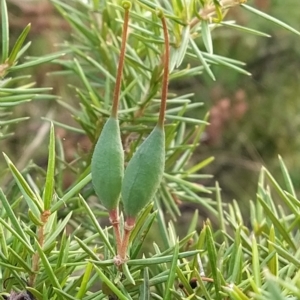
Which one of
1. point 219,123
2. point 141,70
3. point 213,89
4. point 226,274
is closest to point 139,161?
point 226,274

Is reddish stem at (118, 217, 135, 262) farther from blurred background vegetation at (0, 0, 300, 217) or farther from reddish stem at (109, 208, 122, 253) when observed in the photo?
blurred background vegetation at (0, 0, 300, 217)

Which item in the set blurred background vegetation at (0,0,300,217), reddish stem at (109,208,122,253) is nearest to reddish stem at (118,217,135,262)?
reddish stem at (109,208,122,253)

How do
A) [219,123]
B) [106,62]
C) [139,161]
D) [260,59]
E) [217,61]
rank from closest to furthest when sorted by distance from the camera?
[139,161]
[217,61]
[106,62]
[219,123]
[260,59]

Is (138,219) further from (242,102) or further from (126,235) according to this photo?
(242,102)

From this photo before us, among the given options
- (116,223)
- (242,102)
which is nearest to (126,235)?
(116,223)

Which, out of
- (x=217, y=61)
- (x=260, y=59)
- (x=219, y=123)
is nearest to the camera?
(x=217, y=61)

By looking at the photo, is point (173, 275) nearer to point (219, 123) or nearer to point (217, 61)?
point (217, 61)
